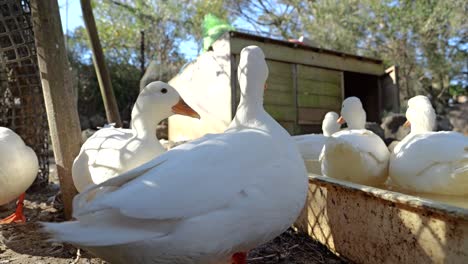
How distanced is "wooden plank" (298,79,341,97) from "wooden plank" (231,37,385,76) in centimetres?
27

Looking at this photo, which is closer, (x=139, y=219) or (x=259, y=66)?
(x=139, y=219)

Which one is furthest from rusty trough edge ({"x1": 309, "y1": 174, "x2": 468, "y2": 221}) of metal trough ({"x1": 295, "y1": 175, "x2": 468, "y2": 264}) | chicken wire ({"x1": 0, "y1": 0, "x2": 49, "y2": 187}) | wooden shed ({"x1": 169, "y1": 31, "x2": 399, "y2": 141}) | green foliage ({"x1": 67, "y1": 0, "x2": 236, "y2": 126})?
green foliage ({"x1": 67, "y1": 0, "x2": 236, "y2": 126})

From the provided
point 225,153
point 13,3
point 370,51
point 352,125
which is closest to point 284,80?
point 352,125

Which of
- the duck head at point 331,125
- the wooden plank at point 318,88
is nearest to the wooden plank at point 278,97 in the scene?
the wooden plank at point 318,88

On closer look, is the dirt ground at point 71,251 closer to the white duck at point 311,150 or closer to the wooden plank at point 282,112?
the white duck at point 311,150

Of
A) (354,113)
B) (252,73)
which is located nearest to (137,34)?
(354,113)

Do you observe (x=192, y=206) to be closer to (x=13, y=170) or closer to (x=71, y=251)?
(x=71, y=251)

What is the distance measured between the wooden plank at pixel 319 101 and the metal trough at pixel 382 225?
359cm

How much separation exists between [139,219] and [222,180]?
28cm

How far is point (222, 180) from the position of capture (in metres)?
1.16

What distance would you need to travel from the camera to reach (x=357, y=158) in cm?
229

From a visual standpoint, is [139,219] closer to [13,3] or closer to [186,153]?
[186,153]

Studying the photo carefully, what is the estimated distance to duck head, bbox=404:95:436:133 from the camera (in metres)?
2.66

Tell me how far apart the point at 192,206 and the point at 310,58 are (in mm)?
4807
